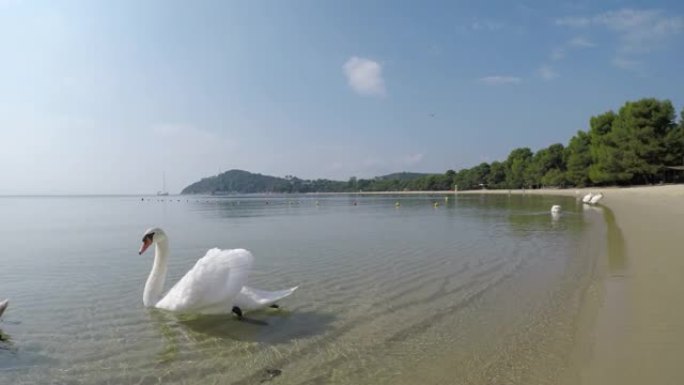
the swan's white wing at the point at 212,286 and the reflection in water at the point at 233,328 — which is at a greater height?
the swan's white wing at the point at 212,286

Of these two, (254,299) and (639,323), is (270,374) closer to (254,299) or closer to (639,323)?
(254,299)

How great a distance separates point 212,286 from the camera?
671 centimetres

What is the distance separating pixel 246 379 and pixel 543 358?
3319mm

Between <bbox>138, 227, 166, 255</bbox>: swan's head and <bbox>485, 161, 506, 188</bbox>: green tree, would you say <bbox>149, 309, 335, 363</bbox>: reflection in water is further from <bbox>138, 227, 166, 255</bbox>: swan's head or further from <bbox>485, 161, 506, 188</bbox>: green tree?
<bbox>485, 161, 506, 188</bbox>: green tree

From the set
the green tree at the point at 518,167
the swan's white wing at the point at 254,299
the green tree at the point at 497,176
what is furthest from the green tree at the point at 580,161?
the swan's white wing at the point at 254,299

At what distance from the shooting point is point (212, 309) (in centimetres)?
693

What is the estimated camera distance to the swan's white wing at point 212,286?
22.0 feet

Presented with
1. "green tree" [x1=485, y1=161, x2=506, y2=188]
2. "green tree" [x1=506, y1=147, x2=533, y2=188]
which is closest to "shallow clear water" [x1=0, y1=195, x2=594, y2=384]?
"green tree" [x1=506, y1=147, x2=533, y2=188]

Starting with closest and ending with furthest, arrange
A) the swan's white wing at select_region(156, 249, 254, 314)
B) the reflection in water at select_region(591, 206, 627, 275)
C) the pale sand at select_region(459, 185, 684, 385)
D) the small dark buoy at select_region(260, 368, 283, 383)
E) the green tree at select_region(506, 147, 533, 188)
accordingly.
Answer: the pale sand at select_region(459, 185, 684, 385)
the small dark buoy at select_region(260, 368, 283, 383)
the swan's white wing at select_region(156, 249, 254, 314)
the reflection in water at select_region(591, 206, 627, 275)
the green tree at select_region(506, 147, 533, 188)

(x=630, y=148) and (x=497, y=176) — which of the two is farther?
(x=497, y=176)

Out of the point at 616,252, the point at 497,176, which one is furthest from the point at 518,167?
the point at 616,252

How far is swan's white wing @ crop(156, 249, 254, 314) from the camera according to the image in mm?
6707

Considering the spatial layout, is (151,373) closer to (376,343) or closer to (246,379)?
(246,379)

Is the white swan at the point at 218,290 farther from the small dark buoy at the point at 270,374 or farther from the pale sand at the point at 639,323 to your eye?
the pale sand at the point at 639,323
